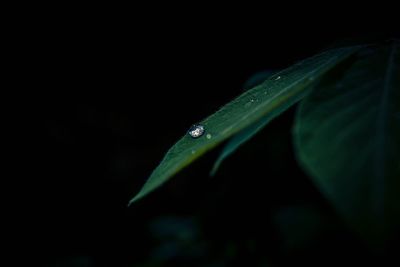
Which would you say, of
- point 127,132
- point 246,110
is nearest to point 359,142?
point 246,110

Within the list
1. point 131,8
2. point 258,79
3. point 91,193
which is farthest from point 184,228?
point 131,8

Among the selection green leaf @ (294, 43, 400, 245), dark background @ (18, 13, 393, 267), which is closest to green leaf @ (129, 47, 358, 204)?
green leaf @ (294, 43, 400, 245)

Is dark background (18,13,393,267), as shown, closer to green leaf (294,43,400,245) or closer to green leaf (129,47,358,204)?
green leaf (129,47,358,204)

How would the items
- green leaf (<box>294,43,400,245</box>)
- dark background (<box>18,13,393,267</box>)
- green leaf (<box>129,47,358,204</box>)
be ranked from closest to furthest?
1. green leaf (<box>294,43,400,245</box>)
2. green leaf (<box>129,47,358,204</box>)
3. dark background (<box>18,13,393,267</box>)

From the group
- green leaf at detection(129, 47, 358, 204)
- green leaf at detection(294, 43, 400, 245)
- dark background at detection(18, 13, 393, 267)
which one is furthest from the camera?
dark background at detection(18, 13, 393, 267)

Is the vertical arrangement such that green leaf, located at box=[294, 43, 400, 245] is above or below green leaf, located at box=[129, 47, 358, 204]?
below

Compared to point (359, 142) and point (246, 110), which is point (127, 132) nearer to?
point (246, 110)

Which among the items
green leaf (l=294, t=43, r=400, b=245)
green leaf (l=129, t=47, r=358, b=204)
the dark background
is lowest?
the dark background
